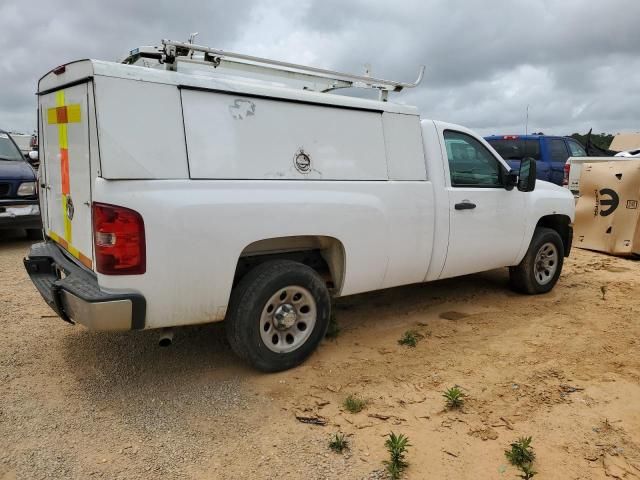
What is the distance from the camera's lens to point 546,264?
5.91 m

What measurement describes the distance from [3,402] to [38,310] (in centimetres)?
183

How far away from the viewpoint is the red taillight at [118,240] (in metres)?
2.97

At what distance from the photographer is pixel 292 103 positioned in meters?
3.67

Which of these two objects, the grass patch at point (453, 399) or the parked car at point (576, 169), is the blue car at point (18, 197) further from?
the parked car at point (576, 169)

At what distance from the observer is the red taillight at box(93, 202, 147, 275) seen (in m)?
2.97

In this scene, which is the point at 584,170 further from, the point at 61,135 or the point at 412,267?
the point at 61,135

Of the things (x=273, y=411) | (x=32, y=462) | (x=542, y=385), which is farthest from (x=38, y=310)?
(x=542, y=385)

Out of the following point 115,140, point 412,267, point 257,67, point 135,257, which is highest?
point 257,67

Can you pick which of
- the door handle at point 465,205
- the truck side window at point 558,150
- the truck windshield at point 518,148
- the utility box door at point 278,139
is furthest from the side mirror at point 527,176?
the truck side window at point 558,150

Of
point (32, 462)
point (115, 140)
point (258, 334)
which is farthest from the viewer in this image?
point (258, 334)

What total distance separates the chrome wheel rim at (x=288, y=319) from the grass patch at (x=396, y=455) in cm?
108

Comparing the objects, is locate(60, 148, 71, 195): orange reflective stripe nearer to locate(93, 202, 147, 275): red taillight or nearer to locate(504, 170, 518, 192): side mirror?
locate(93, 202, 147, 275): red taillight

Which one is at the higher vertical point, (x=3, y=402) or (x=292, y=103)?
(x=292, y=103)

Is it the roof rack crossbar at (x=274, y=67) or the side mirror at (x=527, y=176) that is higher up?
the roof rack crossbar at (x=274, y=67)
